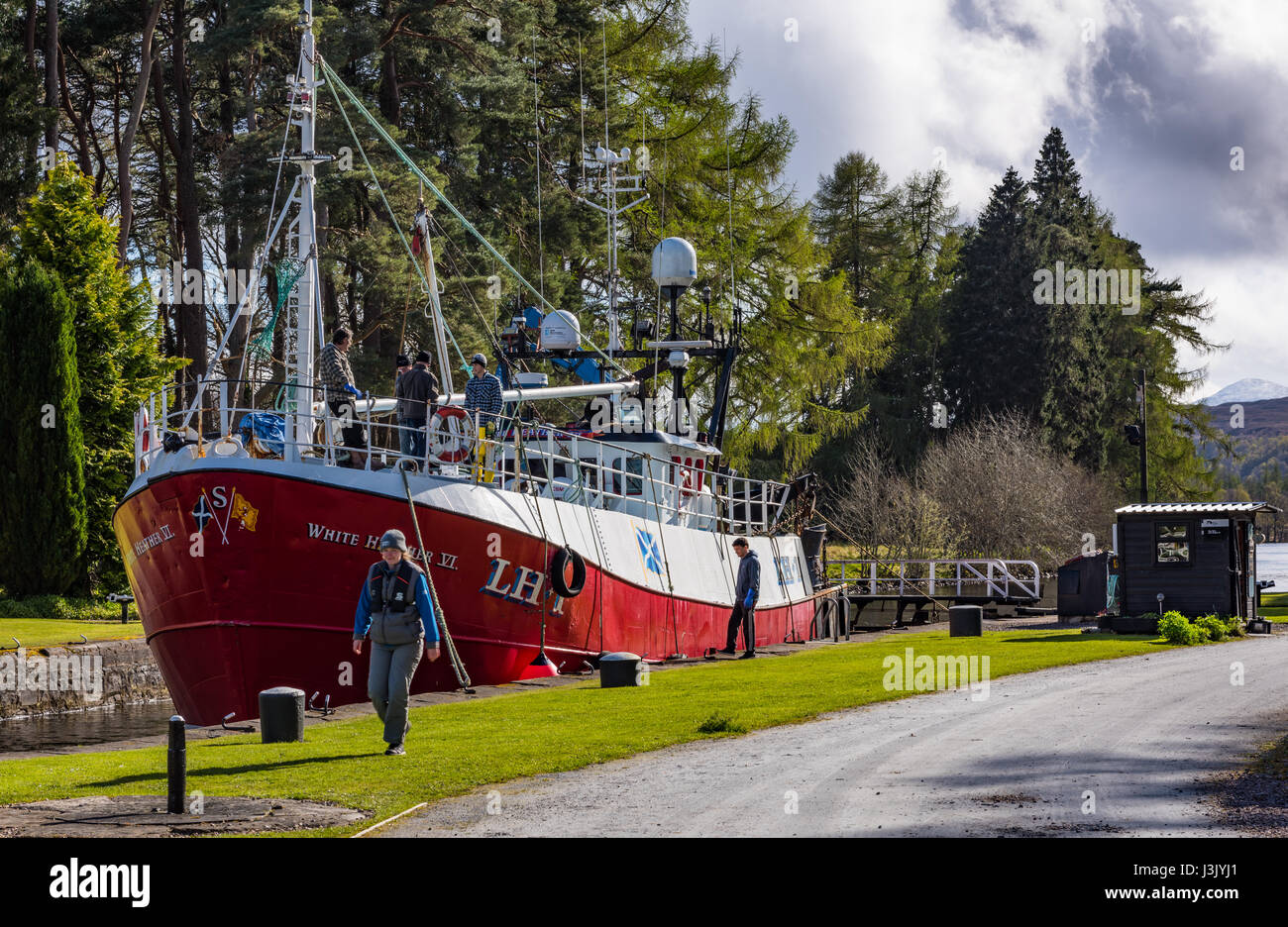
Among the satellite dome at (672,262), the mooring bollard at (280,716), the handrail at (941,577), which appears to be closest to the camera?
the mooring bollard at (280,716)

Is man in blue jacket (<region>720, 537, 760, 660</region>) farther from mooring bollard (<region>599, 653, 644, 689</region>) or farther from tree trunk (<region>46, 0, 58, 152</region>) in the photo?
tree trunk (<region>46, 0, 58, 152</region>)

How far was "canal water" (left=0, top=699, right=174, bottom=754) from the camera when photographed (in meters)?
20.4

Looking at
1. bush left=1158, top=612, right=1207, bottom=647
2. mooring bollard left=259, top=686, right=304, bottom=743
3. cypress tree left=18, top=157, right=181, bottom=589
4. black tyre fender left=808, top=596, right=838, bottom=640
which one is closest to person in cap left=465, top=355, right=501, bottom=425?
mooring bollard left=259, top=686, right=304, bottom=743

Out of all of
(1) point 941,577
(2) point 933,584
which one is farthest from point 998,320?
(2) point 933,584

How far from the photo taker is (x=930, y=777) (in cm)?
998

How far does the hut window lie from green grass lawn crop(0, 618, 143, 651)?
61.3 ft

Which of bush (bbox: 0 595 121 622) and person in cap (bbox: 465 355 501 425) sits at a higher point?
person in cap (bbox: 465 355 501 425)

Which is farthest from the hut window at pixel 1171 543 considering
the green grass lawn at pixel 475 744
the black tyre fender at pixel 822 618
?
the black tyre fender at pixel 822 618

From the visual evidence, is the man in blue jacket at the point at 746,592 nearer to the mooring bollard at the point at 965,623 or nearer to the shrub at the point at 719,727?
the mooring bollard at the point at 965,623

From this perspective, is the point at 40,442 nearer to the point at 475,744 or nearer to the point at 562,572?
Answer: the point at 562,572

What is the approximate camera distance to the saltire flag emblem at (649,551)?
23.3 metres

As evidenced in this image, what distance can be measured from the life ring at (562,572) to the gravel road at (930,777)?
593 centimetres
